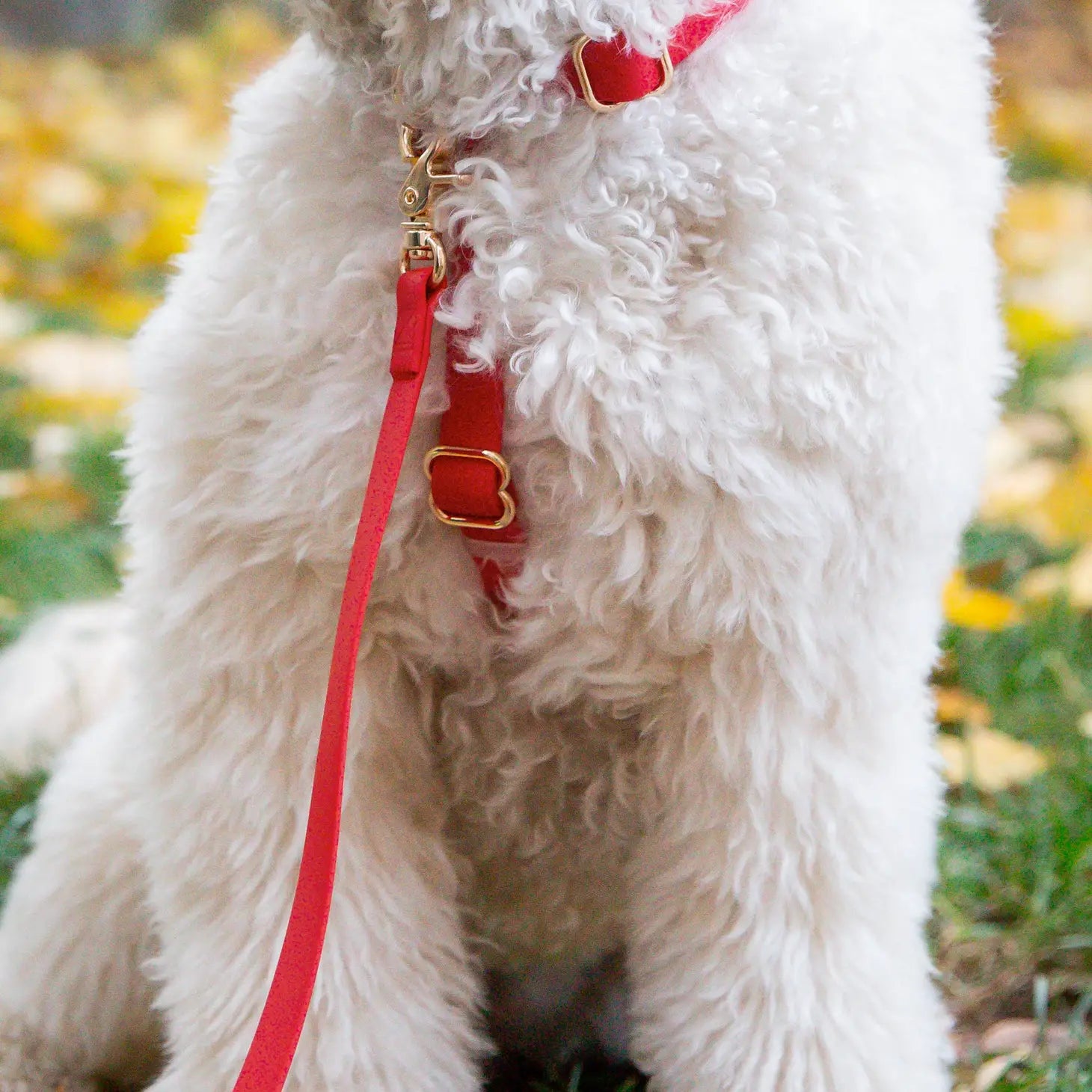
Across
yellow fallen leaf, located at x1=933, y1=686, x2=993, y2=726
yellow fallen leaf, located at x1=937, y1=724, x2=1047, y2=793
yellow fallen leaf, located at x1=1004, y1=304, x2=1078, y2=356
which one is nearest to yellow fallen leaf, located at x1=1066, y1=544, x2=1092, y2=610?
yellow fallen leaf, located at x1=933, y1=686, x2=993, y2=726

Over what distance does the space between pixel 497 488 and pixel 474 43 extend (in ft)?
1.16

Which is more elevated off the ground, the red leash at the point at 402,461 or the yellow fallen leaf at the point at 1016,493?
the yellow fallen leaf at the point at 1016,493

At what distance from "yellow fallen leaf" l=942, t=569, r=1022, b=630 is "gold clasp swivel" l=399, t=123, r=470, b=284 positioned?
4.77ft

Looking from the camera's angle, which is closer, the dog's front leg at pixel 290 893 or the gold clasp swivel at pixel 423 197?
the gold clasp swivel at pixel 423 197

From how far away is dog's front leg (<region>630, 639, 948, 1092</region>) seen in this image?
1319 mm

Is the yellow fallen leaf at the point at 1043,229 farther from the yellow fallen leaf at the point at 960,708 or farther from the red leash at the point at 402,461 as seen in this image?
the red leash at the point at 402,461

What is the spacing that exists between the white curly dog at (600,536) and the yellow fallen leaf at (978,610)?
3.53ft

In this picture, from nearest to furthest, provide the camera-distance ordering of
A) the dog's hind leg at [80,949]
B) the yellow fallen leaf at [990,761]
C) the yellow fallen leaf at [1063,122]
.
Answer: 1. the dog's hind leg at [80,949]
2. the yellow fallen leaf at [990,761]
3. the yellow fallen leaf at [1063,122]

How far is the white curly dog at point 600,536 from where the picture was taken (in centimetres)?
121

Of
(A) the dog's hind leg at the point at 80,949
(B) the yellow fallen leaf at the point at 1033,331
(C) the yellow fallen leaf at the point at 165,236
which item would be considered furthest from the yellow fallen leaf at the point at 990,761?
(C) the yellow fallen leaf at the point at 165,236

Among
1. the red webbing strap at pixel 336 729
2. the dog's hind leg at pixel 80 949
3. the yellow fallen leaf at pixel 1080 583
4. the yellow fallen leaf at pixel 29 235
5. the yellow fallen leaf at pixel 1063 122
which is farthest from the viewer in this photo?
the yellow fallen leaf at pixel 1063 122

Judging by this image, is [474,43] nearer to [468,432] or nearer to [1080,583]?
[468,432]

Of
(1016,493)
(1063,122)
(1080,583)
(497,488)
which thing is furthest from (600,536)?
(1063,122)

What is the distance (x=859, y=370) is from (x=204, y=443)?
1.85 ft
